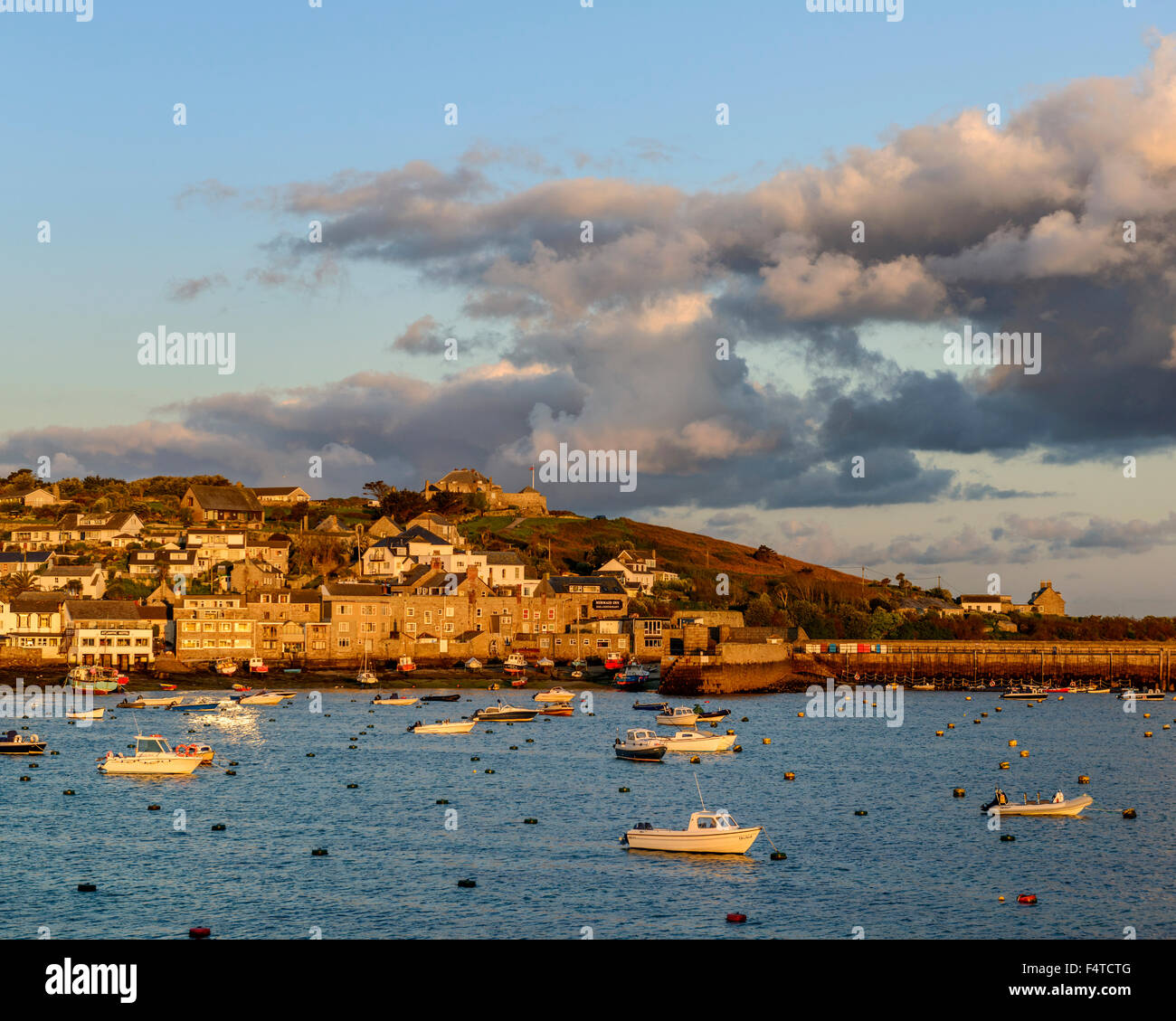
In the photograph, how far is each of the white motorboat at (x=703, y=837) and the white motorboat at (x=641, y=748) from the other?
2943 centimetres

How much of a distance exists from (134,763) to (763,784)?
39.4 metres

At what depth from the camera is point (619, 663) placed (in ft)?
529

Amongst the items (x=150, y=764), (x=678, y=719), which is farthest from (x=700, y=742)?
(x=150, y=764)

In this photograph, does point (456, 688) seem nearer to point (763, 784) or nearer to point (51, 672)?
point (51, 672)

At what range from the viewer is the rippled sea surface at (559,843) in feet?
134

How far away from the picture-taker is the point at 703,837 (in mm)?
50219

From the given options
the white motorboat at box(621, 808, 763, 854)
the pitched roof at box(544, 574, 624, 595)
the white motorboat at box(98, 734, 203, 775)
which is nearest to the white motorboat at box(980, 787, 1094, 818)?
the white motorboat at box(621, 808, 763, 854)

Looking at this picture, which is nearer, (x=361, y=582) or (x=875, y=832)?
(x=875, y=832)

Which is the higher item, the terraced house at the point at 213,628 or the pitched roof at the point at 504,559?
the pitched roof at the point at 504,559

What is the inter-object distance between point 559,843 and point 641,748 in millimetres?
28326

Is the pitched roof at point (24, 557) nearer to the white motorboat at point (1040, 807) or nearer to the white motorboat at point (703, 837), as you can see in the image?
the white motorboat at point (703, 837)

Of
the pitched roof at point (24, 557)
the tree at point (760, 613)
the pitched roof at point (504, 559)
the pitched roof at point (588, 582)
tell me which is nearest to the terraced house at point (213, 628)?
the pitched roof at point (24, 557)

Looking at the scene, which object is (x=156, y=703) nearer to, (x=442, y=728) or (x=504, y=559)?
(x=442, y=728)
